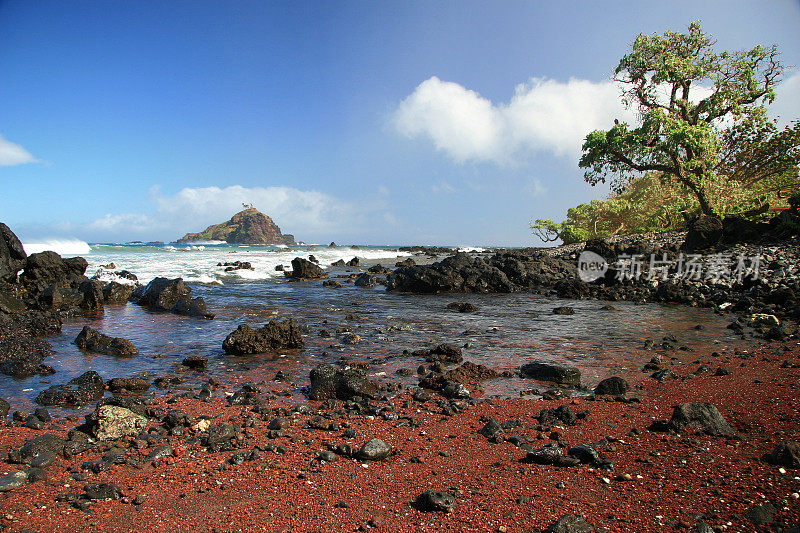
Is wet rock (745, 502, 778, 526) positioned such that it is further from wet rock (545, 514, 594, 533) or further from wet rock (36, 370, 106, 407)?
wet rock (36, 370, 106, 407)

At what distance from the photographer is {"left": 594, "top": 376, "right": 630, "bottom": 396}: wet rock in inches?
255

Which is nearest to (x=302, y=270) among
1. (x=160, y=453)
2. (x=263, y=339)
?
(x=263, y=339)

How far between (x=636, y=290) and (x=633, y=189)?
34211 mm

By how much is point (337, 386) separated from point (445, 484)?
2.94 metres

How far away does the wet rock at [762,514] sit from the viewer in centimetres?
328

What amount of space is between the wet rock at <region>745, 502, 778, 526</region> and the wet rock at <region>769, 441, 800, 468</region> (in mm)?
822

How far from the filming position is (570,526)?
3.32 meters

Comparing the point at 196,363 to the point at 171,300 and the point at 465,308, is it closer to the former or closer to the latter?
the point at 171,300

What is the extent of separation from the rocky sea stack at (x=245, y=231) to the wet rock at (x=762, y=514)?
490 feet

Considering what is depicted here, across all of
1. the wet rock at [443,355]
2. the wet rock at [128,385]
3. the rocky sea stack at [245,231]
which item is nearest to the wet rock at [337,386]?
the wet rock at [443,355]

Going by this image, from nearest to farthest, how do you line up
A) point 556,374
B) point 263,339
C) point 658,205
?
1. point 556,374
2. point 263,339
3. point 658,205

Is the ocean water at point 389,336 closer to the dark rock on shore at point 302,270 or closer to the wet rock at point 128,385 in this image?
the wet rock at point 128,385

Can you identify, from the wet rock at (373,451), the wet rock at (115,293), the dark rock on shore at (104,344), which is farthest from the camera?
the wet rock at (115,293)

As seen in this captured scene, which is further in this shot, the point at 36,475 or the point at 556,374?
the point at 556,374
